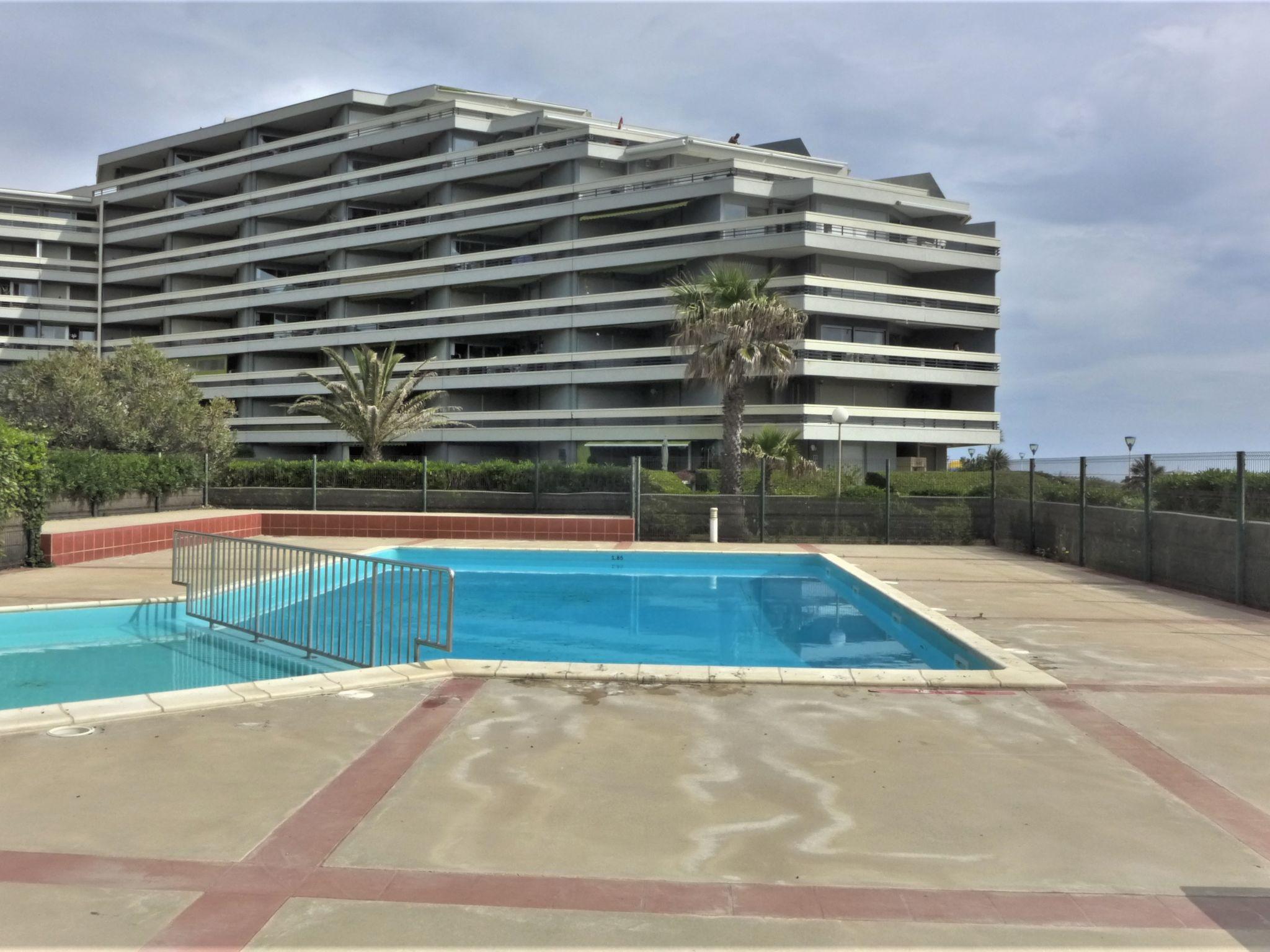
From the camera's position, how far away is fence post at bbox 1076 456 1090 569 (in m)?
16.4

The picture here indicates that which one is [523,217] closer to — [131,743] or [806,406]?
[806,406]

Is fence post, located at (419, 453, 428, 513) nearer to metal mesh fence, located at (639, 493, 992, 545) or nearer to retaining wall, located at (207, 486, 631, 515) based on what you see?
retaining wall, located at (207, 486, 631, 515)

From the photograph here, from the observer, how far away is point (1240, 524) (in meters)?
11.9

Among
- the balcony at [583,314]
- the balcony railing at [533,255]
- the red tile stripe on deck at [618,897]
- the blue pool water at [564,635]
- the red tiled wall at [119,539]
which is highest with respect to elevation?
the balcony railing at [533,255]

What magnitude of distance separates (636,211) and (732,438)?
31434 millimetres

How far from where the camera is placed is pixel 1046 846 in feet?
13.5

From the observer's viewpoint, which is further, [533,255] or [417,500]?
[533,255]

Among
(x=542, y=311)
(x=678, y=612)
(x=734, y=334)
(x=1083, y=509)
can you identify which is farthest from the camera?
(x=542, y=311)

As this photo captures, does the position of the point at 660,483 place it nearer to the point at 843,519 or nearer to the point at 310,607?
the point at 843,519

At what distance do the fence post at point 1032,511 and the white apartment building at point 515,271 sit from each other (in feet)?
91.5

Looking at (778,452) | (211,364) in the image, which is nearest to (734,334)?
(778,452)

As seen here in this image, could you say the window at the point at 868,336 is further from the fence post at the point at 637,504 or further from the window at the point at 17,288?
the window at the point at 17,288

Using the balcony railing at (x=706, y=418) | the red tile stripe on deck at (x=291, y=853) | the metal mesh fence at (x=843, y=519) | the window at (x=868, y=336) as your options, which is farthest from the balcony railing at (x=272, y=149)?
the red tile stripe on deck at (x=291, y=853)

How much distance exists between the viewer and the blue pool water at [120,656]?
8.21m
